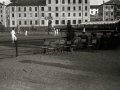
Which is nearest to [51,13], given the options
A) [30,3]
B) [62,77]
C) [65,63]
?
[30,3]

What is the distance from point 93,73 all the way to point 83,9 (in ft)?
233

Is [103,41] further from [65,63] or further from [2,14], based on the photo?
[2,14]

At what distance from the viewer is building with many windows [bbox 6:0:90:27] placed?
259ft

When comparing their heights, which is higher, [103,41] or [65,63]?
[103,41]

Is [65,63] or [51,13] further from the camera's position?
[51,13]

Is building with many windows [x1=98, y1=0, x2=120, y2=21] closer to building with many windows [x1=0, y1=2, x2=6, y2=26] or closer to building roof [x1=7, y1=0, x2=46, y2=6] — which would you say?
building roof [x1=7, y1=0, x2=46, y2=6]

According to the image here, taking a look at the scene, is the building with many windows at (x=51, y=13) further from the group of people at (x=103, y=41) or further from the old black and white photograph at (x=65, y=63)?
the group of people at (x=103, y=41)

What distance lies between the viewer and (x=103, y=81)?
7.98 m

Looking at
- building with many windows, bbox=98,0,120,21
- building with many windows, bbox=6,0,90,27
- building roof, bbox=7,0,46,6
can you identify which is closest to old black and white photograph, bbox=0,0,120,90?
building with many windows, bbox=6,0,90,27

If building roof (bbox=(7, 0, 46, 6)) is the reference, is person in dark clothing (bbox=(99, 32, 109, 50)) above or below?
below

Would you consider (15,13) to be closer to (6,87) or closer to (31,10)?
(31,10)

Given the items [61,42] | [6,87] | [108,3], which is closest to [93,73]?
→ [6,87]

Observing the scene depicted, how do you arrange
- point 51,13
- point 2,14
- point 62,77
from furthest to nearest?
point 2,14
point 51,13
point 62,77

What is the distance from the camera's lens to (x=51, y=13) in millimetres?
79062
